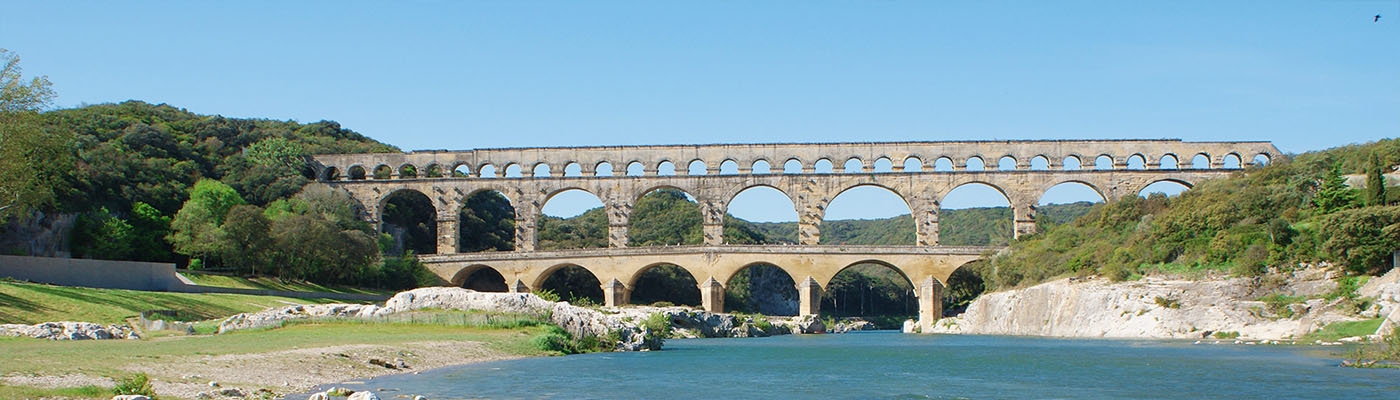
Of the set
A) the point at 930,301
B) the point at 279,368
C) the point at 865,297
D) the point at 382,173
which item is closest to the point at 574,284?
the point at 382,173

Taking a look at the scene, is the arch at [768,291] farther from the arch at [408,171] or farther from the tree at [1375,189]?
the tree at [1375,189]

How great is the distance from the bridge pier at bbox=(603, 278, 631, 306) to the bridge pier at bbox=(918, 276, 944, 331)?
13.9 meters

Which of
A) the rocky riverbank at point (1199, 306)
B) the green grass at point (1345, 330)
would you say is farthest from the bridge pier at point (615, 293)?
the green grass at point (1345, 330)

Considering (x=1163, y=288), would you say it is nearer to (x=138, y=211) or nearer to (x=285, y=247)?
(x=285, y=247)

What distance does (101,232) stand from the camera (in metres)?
51.1

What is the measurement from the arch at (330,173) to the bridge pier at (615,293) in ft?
56.1

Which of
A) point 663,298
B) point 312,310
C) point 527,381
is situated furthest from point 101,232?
point 527,381

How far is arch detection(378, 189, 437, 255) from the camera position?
69500 mm

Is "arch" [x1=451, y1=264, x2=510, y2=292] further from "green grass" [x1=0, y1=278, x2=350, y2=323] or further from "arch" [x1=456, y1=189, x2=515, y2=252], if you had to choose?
"green grass" [x1=0, y1=278, x2=350, y2=323]

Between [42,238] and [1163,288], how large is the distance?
1578 inches

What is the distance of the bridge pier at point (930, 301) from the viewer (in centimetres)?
5784

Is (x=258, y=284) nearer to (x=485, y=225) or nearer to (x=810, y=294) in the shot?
(x=810, y=294)

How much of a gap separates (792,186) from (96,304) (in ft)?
115

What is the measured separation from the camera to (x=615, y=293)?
60969 millimetres
